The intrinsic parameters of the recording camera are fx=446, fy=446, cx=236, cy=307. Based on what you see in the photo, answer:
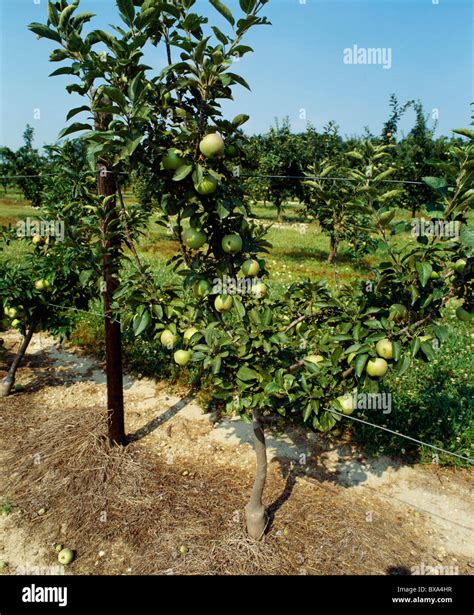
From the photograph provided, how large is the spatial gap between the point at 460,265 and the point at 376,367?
0.62 meters

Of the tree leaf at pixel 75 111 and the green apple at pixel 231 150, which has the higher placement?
the tree leaf at pixel 75 111

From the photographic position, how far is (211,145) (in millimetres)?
2004

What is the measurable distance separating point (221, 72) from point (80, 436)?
3202 mm

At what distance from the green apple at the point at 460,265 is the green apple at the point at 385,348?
0.46m

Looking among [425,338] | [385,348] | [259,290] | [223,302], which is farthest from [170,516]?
[425,338]

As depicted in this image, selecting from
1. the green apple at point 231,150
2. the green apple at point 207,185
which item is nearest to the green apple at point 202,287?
the green apple at point 207,185

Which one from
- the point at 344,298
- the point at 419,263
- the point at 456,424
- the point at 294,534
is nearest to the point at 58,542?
the point at 294,534

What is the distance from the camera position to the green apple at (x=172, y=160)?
6.73 feet

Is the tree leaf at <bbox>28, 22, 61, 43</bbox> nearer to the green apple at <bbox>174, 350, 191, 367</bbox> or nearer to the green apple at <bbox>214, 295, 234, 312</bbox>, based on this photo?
the green apple at <bbox>214, 295, 234, 312</bbox>

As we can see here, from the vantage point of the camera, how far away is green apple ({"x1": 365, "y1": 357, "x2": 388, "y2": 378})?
217 centimetres

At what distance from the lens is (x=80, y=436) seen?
3.94 m

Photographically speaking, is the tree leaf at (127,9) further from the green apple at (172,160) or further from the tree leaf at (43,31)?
the green apple at (172,160)

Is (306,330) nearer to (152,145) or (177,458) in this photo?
(152,145)

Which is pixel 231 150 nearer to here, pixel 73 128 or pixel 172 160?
pixel 172 160
